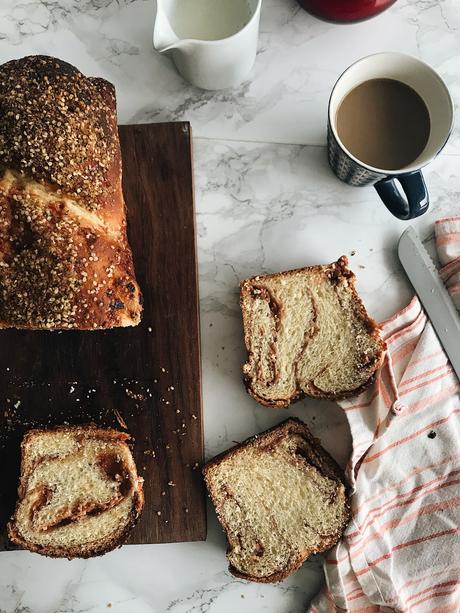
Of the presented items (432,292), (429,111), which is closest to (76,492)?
(432,292)

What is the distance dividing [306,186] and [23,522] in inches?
50.2

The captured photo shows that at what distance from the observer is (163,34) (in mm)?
1664

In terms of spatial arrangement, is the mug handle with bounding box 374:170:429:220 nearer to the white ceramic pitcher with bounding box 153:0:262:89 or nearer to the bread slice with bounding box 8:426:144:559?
the white ceramic pitcher with bounding box 153:0:262:89

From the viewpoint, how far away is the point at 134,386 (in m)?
1.90

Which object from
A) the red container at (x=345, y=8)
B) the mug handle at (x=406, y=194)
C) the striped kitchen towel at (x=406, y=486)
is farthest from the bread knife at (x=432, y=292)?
the red container at (x=345, y=8)

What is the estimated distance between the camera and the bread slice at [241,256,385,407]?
6.11ft

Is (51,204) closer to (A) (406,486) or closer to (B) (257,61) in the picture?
(B) (257,61)

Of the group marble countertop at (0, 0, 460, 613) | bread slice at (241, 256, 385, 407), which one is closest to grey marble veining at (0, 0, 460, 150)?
marble countertop at (0, 0, 460, 613)

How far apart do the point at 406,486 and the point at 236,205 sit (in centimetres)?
97

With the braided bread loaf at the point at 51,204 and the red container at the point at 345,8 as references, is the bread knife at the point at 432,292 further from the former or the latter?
the braided bread loaf at the point at 51,204

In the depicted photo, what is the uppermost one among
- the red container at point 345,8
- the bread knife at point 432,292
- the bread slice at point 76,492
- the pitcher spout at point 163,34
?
the red container at point 345,8

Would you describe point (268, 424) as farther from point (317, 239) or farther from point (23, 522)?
point (23, 522)

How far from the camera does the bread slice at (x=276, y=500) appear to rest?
6.10 ft

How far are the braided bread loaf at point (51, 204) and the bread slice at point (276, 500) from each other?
588 millimetres
